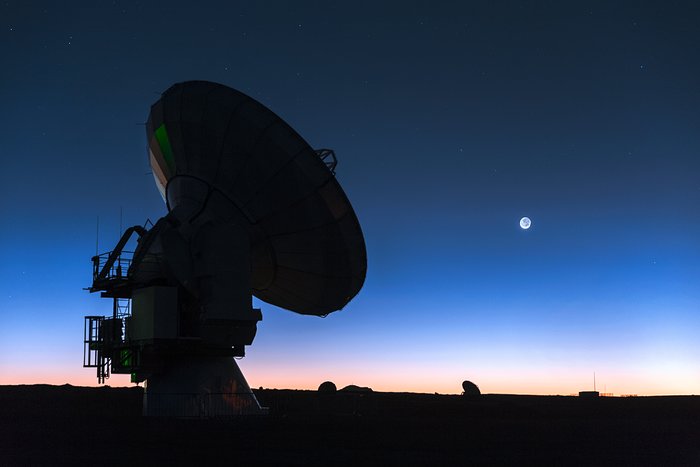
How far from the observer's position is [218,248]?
27.0 m

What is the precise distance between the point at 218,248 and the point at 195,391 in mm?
5226

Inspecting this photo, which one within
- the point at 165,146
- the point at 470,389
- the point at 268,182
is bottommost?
the point at 470,389

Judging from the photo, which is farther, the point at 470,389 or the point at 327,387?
the point at 470,389

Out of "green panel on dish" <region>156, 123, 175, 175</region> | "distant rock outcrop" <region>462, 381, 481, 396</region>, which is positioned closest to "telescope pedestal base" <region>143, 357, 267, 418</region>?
"green panel on dish" <region>156, 123, 175, 175</region>

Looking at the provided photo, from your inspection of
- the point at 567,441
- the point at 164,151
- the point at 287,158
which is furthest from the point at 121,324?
the point at 567,441

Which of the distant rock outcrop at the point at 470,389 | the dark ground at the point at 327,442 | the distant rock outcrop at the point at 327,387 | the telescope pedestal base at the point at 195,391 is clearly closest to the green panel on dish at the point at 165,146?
the telescope pedestal base at the point at 195,391

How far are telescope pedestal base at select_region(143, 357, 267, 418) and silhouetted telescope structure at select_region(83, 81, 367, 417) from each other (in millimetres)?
42

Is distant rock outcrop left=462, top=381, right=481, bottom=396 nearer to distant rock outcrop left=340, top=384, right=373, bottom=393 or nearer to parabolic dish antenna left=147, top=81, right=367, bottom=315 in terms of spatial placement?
distant rock outcrop left=340, top=384, right=373, bottom=393

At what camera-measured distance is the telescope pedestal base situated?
2761 cm

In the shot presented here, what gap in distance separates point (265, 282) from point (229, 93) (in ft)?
24.8

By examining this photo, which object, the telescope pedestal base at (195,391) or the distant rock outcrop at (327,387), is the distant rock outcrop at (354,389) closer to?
the distant rock outcrop at (327,387)

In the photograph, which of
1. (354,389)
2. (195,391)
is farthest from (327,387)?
(195,391)

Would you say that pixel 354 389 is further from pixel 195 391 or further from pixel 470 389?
pixel 195 391

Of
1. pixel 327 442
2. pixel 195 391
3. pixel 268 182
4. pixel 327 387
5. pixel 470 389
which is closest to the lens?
pixel 327 442
